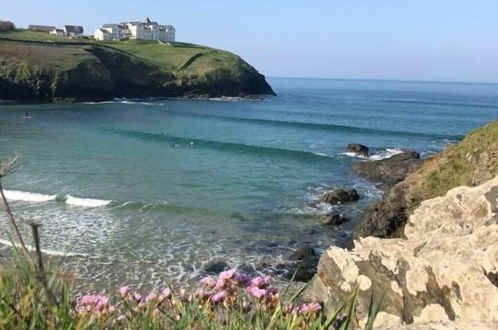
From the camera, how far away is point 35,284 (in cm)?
265

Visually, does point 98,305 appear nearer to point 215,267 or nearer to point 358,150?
point 215,267

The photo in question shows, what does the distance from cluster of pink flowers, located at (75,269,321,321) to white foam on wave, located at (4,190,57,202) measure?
20.5m

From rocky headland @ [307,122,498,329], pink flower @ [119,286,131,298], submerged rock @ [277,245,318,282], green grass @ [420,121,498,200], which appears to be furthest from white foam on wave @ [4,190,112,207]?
pink flower @ [119,286,131,298]

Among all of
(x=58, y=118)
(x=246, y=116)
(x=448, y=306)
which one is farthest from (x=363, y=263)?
(x=246, y=116)

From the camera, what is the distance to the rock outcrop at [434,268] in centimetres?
516

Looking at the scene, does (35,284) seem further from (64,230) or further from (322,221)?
(322,221)

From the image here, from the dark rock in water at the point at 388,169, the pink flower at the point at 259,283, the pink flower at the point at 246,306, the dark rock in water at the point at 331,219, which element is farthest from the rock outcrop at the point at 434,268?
the dark rock in water at the point at 388,169

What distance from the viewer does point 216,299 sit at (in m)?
3.31

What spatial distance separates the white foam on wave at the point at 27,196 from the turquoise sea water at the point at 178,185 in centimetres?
4

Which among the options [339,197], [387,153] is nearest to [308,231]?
[339,197]

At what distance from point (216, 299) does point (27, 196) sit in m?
21.4

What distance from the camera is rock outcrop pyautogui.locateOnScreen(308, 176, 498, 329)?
203 inches

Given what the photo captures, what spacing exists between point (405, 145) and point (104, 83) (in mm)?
57017

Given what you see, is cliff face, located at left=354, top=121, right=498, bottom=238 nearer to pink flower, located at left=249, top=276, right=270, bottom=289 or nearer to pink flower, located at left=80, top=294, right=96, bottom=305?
pink flower, located at left=249, top=276, right=270, bottom=289
